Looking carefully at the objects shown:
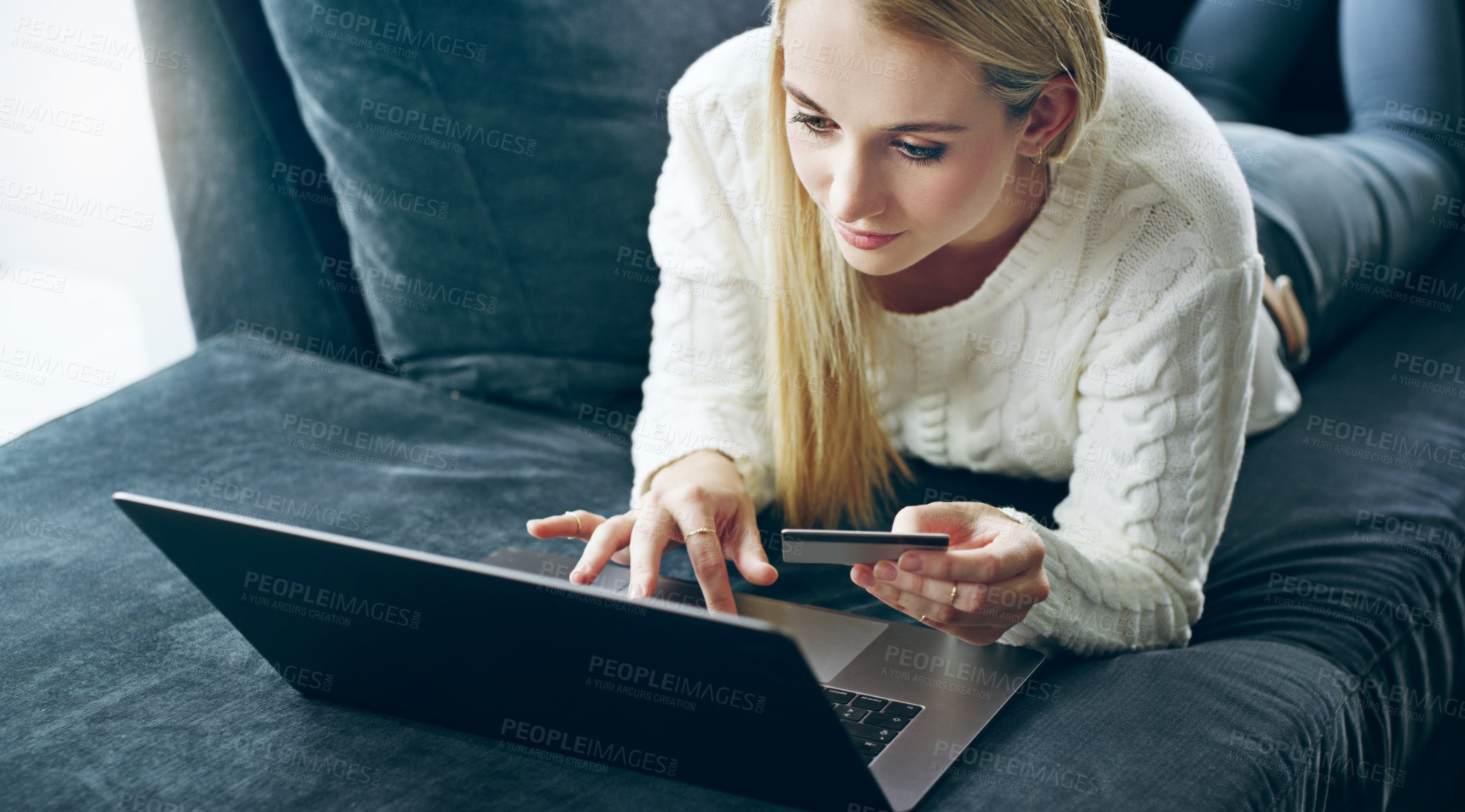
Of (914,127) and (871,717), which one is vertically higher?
(914,127)

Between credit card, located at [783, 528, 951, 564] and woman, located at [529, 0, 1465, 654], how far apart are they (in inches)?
1.8

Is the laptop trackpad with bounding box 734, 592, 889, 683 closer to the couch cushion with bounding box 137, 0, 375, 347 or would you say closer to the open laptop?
the open laptop

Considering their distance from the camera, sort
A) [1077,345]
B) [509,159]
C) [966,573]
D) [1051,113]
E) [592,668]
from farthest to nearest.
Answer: [509,159], [1077,345], [1051,113], [966,573], [592,668]

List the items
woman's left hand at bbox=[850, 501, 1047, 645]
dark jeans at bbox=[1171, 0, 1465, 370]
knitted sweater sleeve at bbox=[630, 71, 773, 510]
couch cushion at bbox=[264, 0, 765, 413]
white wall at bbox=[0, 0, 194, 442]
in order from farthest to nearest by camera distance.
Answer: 1. white wall at bbox=[0, 0, 194, 442]
2. dark jeans at bbox=[1171, 0, 1465, 370]
3. couch cushion at bbox=[264, 0, 765, 413]
4. knitted sweater sleeve at bbox=[630, 71, 773, 510]
5. woman's left hand at bbox=[850, 501, 1047, 645]

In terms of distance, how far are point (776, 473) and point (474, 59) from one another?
58cm

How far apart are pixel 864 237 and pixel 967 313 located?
0.23 m

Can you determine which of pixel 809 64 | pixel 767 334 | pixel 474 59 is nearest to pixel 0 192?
pixel 474 59

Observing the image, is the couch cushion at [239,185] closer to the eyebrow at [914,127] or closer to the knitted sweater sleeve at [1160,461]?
the eyebrow at [914,127]

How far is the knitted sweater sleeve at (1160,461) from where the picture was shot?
89cm

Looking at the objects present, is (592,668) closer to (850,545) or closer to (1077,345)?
(850,545)

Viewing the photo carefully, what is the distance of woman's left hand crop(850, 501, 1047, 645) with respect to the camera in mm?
723

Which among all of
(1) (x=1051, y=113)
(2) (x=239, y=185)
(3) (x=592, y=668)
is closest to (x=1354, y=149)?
(1) (x=1051, y=113)

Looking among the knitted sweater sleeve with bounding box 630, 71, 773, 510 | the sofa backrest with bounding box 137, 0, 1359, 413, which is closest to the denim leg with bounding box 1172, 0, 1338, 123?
the sofa backrest with bounding box 137, 0, 1359, 413

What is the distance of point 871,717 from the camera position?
0.75 m
